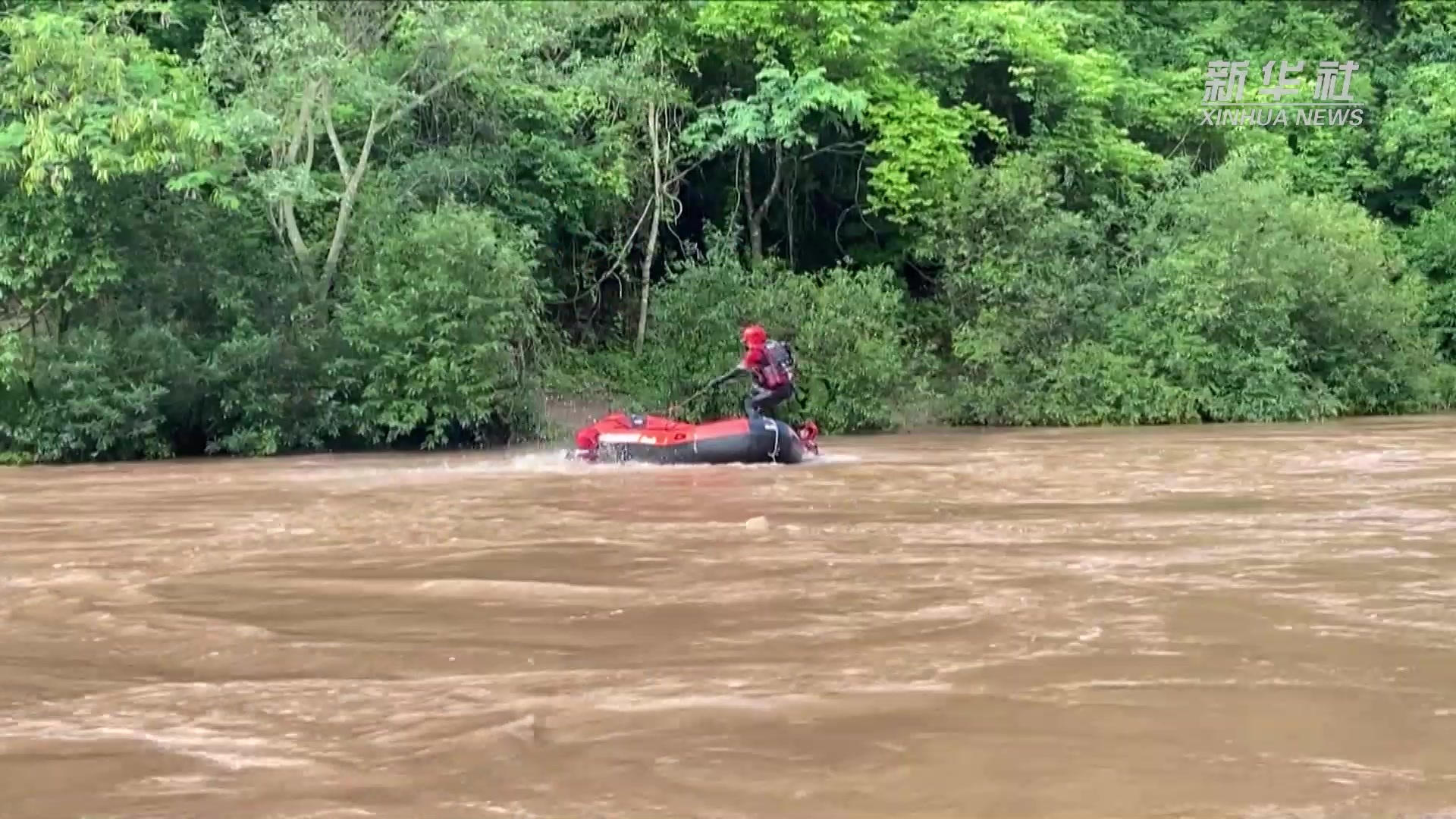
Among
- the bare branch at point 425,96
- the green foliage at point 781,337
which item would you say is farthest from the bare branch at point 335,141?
the green foliage at point 781,337

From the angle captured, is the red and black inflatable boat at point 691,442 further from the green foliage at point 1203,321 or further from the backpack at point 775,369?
the green foliage at point 1203,321

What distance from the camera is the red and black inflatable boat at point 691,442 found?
526 inches

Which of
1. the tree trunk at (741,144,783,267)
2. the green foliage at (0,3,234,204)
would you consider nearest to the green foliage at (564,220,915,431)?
the tree trunk at (741,144,783,267)

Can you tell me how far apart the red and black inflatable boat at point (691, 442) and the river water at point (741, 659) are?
306 cm

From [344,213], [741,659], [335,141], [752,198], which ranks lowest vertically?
[741,659]

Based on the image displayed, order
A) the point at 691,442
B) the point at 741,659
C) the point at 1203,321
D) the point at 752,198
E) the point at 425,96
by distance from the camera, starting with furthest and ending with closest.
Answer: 1. the point at 752,198
2. the point at 1203,321
3. the point at 425,96
4. the point at 691,442
5. the point at 741,659

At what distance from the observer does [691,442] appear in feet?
44.6

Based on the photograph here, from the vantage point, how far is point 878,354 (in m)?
19.2

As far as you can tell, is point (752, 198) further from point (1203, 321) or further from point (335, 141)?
point (335, 141)

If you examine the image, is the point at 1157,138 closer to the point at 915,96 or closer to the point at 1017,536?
the point at 915,96

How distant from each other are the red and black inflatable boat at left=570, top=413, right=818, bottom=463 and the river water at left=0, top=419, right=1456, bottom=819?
3.06 metres

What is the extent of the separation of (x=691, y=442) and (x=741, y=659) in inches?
332

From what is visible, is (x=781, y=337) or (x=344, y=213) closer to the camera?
(x=344, y=213)

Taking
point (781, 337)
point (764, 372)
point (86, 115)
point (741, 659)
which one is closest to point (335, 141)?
point (86, 115)
